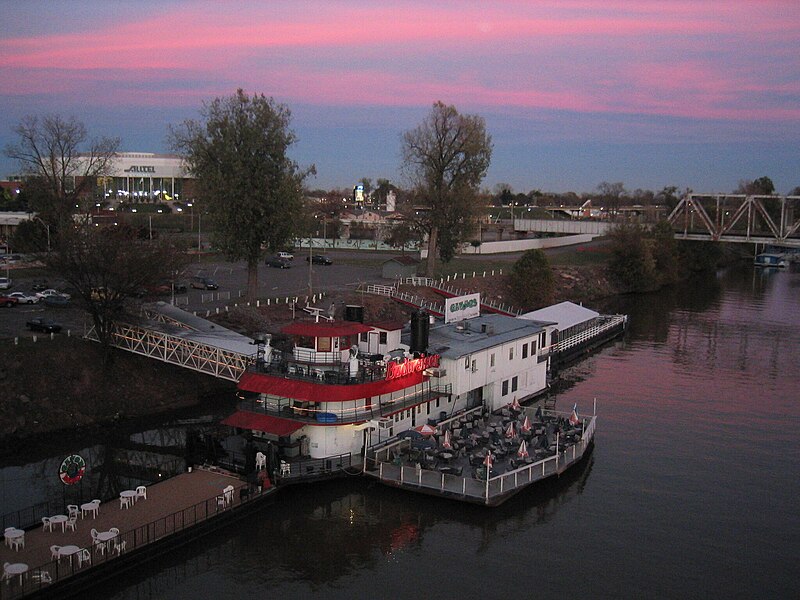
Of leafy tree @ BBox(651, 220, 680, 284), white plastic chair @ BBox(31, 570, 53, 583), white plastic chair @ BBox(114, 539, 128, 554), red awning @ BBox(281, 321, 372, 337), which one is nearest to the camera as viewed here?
white plastic chair @ BBox(31, 570, 53, 583)

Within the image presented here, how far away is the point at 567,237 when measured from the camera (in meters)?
140

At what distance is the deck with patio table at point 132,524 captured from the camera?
24328 millimetres

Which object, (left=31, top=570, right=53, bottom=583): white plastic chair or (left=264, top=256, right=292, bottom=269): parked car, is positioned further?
(left=264, top=256, right=292, bottom=269): parked car

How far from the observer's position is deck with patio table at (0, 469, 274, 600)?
24328mm

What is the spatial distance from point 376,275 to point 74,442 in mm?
51793

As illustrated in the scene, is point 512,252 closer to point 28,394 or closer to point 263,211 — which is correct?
point 263,211

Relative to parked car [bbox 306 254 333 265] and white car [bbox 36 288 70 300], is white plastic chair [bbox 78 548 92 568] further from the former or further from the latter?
parked car [bbox 306 254 333 265]

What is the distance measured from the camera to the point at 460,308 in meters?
50.2

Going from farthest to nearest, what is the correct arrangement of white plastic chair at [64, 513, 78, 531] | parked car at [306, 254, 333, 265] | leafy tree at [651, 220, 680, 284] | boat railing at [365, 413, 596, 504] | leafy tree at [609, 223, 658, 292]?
leafy tree at [651, 220, 680, 284]
leafy tree at [609, 223, 658, 292]
parked car at [306, 254, 333, 265]
boat railing at [365, 413, 596, 504]
white plastic chair at [64, 513, 78, 531]

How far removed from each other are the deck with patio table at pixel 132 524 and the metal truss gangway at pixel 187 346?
453 inches

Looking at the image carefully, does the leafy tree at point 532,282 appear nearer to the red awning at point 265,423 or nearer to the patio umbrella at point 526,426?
the patio umbrella at point 526,426

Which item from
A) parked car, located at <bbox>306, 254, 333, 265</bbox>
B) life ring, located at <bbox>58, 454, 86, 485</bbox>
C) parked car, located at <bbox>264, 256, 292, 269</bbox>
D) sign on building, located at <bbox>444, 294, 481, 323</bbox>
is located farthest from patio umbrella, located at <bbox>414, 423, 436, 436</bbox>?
parked car, located at <bbox>306, 254, 333, 265</bbox>

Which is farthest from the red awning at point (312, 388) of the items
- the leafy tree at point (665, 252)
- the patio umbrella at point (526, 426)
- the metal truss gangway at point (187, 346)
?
the leafy tree at point (665, 252)

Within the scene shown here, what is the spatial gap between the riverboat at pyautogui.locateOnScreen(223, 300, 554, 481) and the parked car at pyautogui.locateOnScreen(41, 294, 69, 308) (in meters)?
25.4
